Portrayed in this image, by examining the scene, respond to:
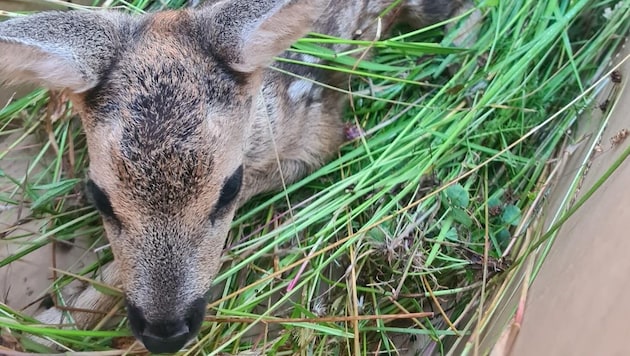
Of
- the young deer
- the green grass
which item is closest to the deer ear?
the young deer

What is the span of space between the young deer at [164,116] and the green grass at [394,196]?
35cm

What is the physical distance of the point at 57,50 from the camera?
168 centimetres

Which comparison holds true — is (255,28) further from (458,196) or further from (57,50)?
(458,196)

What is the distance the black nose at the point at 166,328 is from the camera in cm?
174

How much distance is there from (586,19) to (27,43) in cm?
212

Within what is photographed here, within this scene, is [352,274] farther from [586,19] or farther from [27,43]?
[586,19]

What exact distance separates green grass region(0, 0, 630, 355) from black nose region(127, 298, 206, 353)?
10.9 inches

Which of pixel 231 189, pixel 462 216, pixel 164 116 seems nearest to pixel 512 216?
pixel 462 216

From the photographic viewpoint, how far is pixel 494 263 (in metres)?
2.20

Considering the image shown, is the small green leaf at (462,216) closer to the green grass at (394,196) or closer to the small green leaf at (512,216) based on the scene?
the green grass at (394,196)

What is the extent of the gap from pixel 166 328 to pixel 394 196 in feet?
3.07

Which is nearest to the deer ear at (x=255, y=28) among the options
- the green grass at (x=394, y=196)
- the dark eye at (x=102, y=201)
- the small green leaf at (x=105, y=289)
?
the dark eye at (x=102, y=201)

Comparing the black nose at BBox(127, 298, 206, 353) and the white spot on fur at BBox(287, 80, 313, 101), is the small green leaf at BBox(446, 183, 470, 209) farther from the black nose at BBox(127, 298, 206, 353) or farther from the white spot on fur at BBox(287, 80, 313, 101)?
the black nose at BBox(127, 298, 206, 353)


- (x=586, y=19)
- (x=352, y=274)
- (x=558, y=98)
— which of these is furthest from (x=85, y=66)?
(x=586, y=19)
